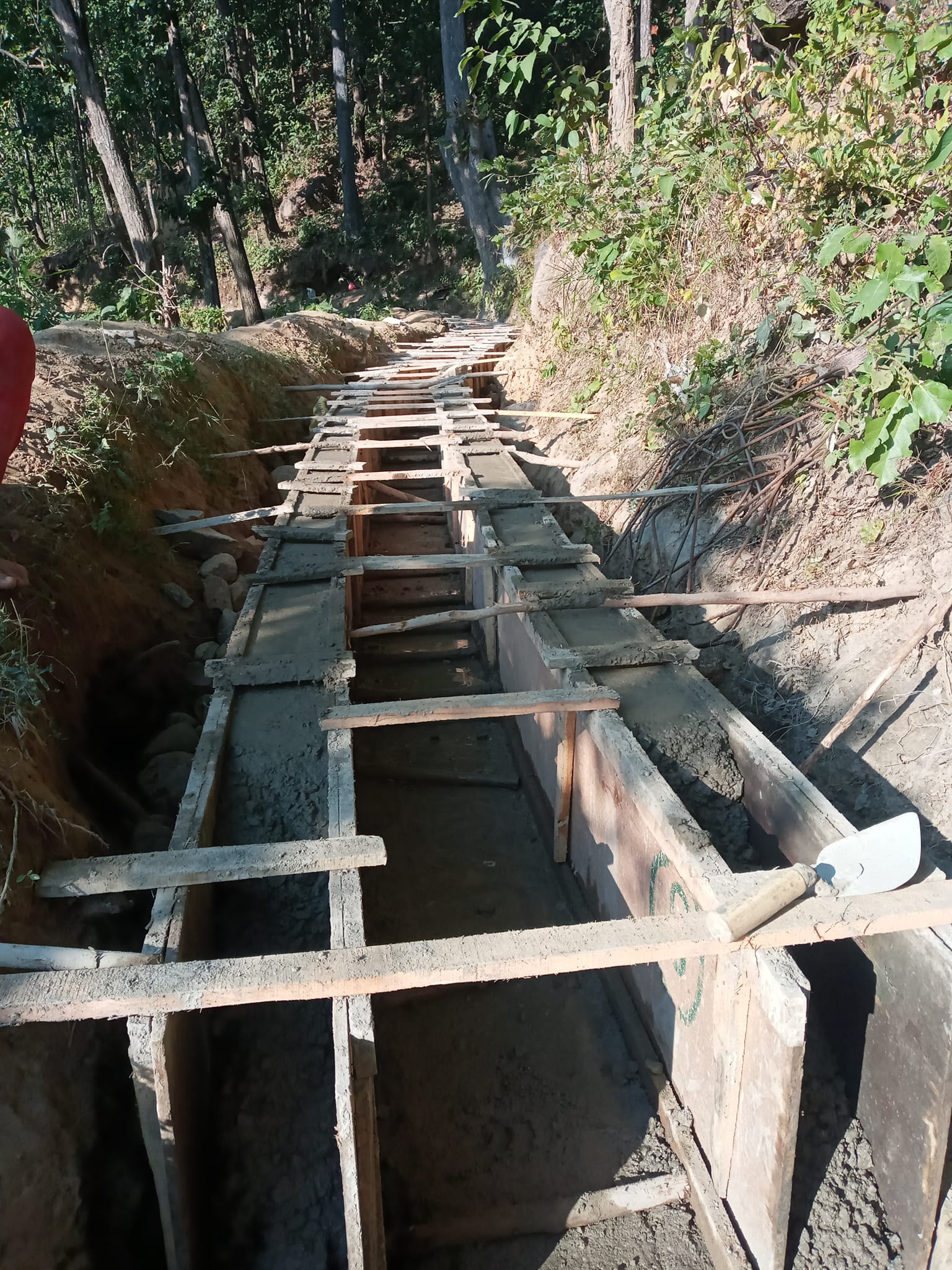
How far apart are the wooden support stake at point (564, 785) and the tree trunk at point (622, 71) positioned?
8.50 metres

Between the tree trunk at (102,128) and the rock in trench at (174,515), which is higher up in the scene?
the tree trunk at (102,128)

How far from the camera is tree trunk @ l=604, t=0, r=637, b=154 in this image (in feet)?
30.9

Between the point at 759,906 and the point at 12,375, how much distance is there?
2963 mm

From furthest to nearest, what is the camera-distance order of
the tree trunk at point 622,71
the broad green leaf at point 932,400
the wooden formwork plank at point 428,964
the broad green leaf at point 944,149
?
the tree trunk at point 622,71
the broad green leaf at point 932,400
the broad green leaf at point 944,149
the wooden formwork plank at point 428,964

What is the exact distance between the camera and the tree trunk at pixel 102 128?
10672 millimetres

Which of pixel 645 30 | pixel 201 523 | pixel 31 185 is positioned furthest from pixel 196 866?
pixel 31 185

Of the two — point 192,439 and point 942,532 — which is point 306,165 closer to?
point 192,439

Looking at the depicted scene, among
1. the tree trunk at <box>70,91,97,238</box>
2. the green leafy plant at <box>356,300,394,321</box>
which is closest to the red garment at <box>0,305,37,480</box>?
the green leafy plant at <box>356,300,394,321</box>

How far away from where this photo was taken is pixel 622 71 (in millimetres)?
9484

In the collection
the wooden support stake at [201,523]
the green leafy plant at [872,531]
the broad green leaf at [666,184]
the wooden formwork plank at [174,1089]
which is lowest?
the wooden formwork plank at [174,1089]

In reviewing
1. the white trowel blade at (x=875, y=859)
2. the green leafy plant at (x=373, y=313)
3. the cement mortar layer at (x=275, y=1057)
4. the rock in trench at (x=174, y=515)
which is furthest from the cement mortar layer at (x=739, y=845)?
the green leafy plant at (x=373, y=313)

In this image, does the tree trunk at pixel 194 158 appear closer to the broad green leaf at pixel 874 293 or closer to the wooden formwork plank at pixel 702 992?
the broad green leaf at pixel 874 293

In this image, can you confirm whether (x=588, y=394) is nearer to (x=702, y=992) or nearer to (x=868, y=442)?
(x=868, y=442)

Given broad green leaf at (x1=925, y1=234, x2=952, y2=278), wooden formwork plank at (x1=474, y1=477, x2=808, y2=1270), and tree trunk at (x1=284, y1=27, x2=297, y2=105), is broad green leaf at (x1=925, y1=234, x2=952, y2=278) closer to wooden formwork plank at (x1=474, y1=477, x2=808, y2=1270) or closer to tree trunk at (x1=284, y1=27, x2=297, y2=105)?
wooden formwork plank at (x1=474, y1=477, x2=808, y2=1270)
